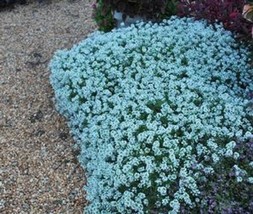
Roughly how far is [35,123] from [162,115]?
1273 millimetres

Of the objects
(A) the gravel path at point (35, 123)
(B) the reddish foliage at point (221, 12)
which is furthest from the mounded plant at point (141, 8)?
(A) the gravel path at point (35, 123)

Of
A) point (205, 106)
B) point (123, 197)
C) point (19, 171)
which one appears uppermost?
point (205, 106)

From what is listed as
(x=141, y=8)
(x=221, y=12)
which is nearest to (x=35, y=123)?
(x=141, y=8)

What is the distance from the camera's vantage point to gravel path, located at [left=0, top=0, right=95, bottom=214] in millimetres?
3549

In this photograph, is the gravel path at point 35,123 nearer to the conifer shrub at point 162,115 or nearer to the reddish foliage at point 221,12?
the conifer shrub at point 162,115

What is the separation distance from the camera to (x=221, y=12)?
445cm

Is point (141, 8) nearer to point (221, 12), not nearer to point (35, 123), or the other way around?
point (221, 12)

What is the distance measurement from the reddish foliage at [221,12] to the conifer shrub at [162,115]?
10cm

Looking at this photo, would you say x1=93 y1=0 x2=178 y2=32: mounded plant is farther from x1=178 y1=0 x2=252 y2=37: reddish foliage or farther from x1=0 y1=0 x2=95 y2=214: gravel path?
x1=0 y1=0 x2=95 y2=214: gravel path

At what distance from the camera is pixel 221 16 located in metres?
4.45

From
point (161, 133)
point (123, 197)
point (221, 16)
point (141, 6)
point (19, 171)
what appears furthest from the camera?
point (141, 6)

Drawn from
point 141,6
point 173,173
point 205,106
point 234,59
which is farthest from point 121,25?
point 173,173

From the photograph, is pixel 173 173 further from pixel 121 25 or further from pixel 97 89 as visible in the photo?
pixel 121 25

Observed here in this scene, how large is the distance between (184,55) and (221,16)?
58 cm
